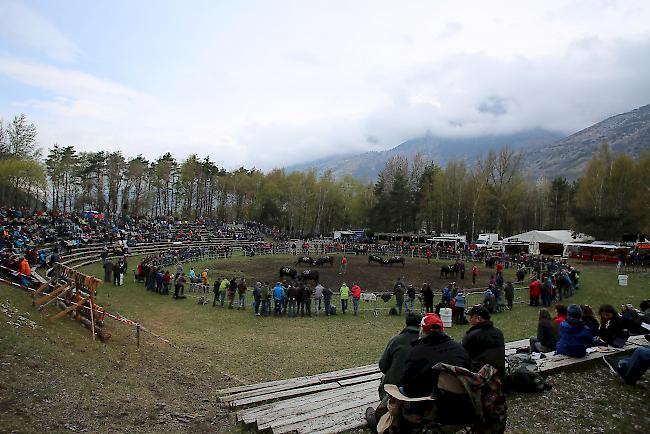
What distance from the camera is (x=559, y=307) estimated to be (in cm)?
945

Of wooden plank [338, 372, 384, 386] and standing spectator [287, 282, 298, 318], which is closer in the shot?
wooden plank [338, 372, 384, 386]

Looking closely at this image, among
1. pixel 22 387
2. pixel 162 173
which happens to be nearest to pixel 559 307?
pixel 22 387

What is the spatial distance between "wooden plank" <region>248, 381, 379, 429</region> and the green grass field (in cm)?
57

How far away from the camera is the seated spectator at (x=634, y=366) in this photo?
21.6 feet

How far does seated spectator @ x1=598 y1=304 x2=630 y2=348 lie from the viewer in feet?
27.2

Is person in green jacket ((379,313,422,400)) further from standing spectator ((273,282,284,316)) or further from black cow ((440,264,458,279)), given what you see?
black cow ((440,264,458,279))

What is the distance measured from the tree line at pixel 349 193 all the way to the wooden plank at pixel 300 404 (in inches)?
1825

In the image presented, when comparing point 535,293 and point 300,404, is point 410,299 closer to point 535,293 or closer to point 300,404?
point 535,293

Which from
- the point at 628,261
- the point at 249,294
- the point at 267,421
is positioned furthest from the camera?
the point at 628,261

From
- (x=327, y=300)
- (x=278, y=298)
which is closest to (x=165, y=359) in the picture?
(x=278, y=298)

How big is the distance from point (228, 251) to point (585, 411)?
36233 mm

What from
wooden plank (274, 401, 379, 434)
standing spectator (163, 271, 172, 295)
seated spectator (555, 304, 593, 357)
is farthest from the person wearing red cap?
standing spectator (163, 271, 172, 295)

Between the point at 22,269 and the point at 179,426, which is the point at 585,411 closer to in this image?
the point at 179,426

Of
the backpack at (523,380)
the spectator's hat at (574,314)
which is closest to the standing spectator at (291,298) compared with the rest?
the spectator's hat at (574,314)
